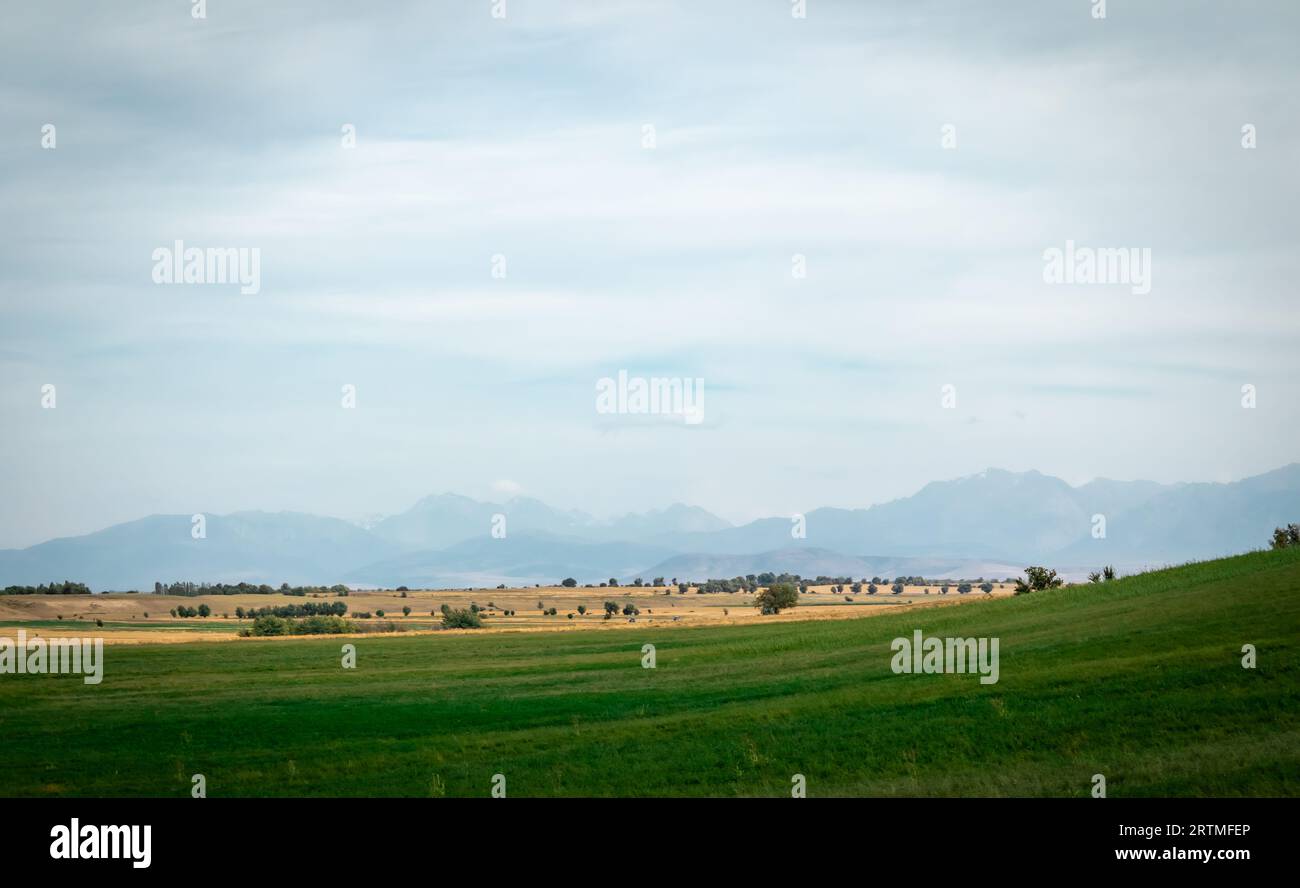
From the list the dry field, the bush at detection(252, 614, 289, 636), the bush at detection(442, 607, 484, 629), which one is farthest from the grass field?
the bush at detection(442, 607, 484, 629)

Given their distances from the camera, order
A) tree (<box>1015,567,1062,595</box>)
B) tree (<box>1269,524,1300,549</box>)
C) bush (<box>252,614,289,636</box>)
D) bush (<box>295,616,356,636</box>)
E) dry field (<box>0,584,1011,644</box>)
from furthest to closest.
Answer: bush (<box>295,616,356,636</box>) < bush (<box>252,614,289,636</box>) < dry field (<box>0,584,1011,644</box>) < tree (<box>1015,567,1062,595</box>) < tree (<box>1269,524,1300,549</box>)

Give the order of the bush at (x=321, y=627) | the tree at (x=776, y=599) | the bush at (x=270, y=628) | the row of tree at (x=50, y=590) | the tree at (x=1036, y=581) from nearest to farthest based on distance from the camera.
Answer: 1. the tree at (x=1036, y=581)
2. the bush at (x=270, y=628)
3. the bush at (x=321, y=627)
4. the tree at (x=776, y=599)
5. the row of tree at (x=50, y=590)

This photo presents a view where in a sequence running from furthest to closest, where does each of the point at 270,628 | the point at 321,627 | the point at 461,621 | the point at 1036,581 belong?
the point at 461,621 → the point at 321,627 → the point at 270,628 → the point at 1036,581

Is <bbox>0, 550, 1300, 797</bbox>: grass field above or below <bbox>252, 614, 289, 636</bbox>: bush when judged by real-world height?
below

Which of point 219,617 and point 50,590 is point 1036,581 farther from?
point 50,590

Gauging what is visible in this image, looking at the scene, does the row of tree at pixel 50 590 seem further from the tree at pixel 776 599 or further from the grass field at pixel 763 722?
the grass field at pixel 763 722

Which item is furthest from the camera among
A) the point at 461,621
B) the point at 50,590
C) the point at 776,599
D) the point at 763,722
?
the point at 50,590

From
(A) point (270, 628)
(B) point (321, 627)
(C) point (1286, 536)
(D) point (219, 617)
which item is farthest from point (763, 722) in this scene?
(D) point (219, 617)

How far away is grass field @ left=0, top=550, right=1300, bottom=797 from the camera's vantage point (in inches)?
1243

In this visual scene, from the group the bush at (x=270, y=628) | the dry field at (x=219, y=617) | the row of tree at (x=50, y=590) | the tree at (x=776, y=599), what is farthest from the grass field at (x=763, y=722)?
the row of tree at (x=50, y=590)

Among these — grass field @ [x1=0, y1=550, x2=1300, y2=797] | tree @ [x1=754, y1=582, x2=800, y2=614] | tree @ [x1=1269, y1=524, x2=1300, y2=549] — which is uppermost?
tree @ [x1=1269, y1=524, x2=1300, y2=549]

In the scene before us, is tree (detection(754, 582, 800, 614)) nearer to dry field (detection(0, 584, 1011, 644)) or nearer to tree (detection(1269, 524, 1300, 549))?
dry field (detection(0, 584, 1011, 644))

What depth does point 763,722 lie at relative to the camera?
39.8 meters

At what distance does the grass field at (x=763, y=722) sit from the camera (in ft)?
104
